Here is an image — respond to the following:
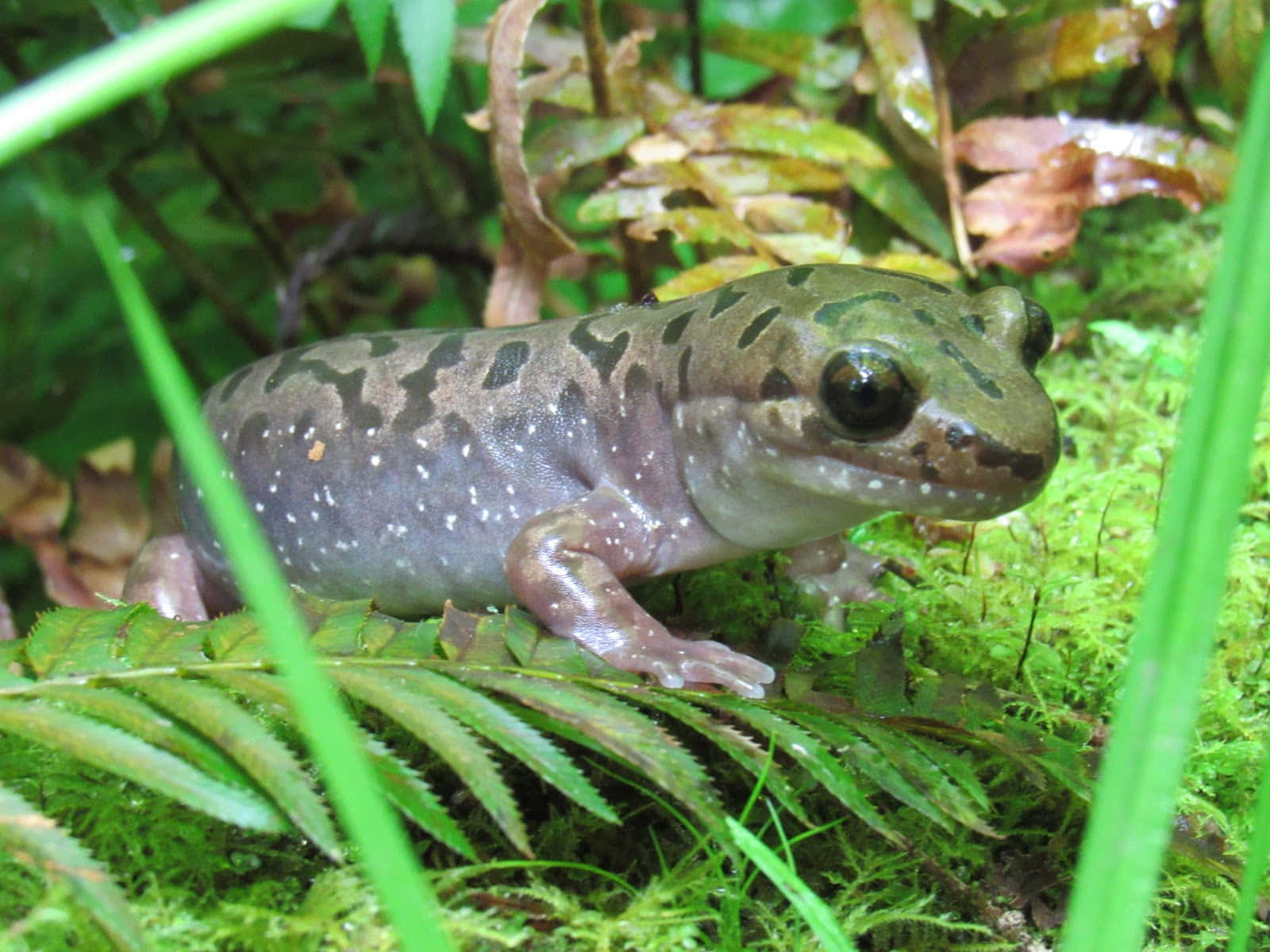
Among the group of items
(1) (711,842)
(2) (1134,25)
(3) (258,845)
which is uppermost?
(2) (1134,25)

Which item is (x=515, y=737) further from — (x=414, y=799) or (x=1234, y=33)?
(x=1234, y=33)

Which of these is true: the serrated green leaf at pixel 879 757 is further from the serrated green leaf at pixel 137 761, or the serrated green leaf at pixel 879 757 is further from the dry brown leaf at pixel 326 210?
the dry brown leaf at pixel 326 210

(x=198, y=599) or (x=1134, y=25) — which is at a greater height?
(x=1134, y=25)

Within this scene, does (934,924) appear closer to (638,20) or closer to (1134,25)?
(1134,25)

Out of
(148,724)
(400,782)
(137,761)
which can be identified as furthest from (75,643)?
(400,782)

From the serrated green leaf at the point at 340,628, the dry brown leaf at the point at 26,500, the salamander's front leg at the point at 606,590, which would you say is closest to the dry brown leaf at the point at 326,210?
the dry brown leaf at the point at 26,500

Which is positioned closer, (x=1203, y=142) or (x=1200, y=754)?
(x=1200, y=754)

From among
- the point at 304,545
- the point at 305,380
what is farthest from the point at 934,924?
the point at 305,380
